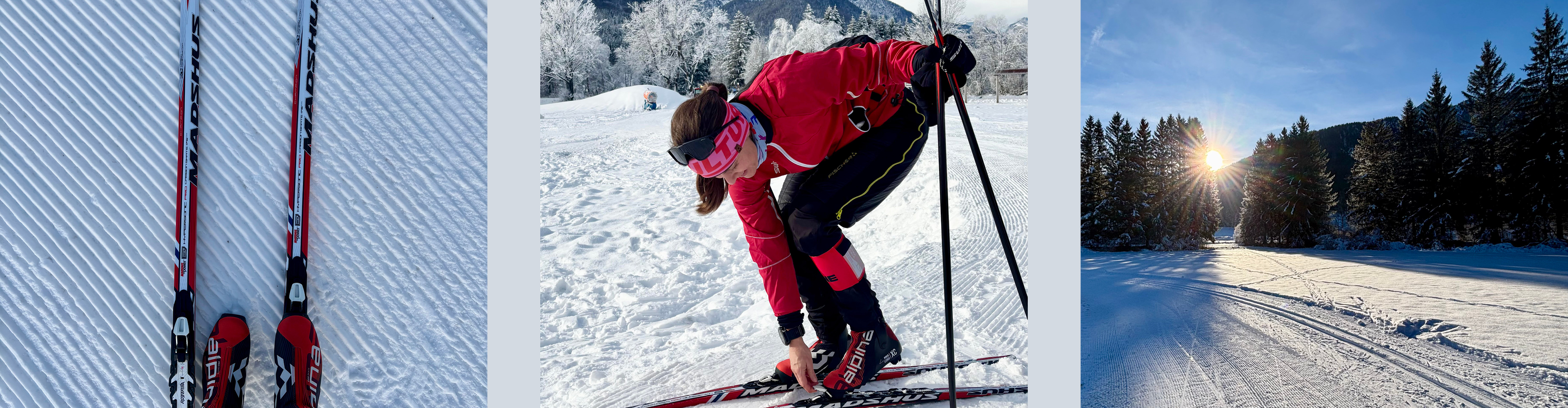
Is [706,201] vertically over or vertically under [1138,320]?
over

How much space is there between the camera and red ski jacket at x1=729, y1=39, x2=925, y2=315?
67 centimetres

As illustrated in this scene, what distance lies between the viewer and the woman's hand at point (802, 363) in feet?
2.66

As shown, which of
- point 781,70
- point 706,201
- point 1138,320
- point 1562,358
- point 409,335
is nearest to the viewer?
point 781,70

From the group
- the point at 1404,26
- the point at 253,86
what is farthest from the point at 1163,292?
the point at 253,86

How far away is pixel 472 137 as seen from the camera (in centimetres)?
94

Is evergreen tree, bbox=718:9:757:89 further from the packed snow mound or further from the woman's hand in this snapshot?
the woman's hand

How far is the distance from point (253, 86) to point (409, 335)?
526mm

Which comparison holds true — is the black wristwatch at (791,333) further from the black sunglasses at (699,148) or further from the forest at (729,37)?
the forest at (729,37)

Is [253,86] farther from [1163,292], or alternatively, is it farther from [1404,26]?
[1404,26]

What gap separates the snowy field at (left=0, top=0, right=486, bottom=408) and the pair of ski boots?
23.3 inches

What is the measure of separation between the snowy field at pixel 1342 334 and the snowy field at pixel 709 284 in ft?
1.42

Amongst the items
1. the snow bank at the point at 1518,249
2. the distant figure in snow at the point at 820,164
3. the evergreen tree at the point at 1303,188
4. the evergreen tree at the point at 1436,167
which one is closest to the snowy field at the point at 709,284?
the distant figure in snow at the point at 820,164

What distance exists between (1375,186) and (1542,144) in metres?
0.30

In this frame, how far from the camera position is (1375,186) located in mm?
1378
